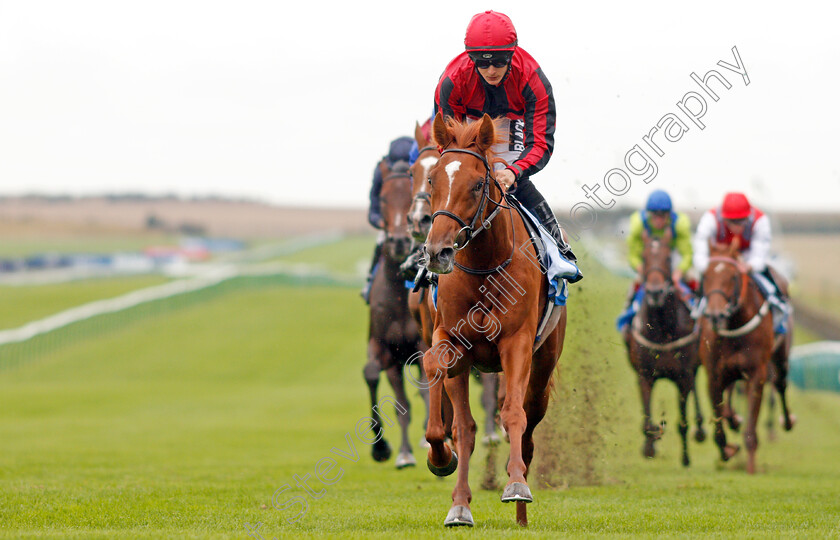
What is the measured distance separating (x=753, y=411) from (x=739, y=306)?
110 cm

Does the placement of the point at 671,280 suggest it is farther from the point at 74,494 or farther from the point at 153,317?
the point at 153,317

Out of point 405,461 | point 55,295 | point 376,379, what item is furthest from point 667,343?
point 55,295

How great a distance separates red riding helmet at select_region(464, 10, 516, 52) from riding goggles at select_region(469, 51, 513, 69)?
0.13 ft

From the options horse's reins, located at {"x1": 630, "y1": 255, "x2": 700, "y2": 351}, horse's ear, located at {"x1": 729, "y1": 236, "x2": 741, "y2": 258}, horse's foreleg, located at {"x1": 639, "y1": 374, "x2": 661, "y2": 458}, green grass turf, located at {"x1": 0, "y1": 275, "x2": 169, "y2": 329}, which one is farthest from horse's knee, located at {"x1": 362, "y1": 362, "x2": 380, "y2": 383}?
green grass turf, located at {"x1": 0, "y1": 275, "x2": 169, "y2": 329}

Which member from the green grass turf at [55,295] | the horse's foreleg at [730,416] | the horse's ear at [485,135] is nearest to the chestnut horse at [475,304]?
the horse's ear at [485,135]

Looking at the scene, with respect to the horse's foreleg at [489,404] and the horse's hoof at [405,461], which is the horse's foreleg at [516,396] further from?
the horse's hoof at [405,461]

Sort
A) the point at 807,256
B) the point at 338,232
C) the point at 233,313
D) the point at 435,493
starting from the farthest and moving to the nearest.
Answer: the point at 338,232
the point at 807,256
the point at 233,313
the point at 435,493

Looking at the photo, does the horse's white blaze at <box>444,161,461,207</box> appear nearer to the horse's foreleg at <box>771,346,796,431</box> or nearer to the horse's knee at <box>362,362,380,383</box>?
the horse's knee at <box>362,362,380,383</box>

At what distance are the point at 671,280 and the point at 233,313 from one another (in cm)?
2560

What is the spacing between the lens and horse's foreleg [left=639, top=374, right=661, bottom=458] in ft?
39.8

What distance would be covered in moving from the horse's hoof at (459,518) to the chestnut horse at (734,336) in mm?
5819

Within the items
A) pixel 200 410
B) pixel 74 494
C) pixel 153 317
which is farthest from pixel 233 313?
pixel 74 494

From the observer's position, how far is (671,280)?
12.3m

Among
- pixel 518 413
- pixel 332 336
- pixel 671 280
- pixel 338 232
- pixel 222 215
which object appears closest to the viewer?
pixel 518 413
